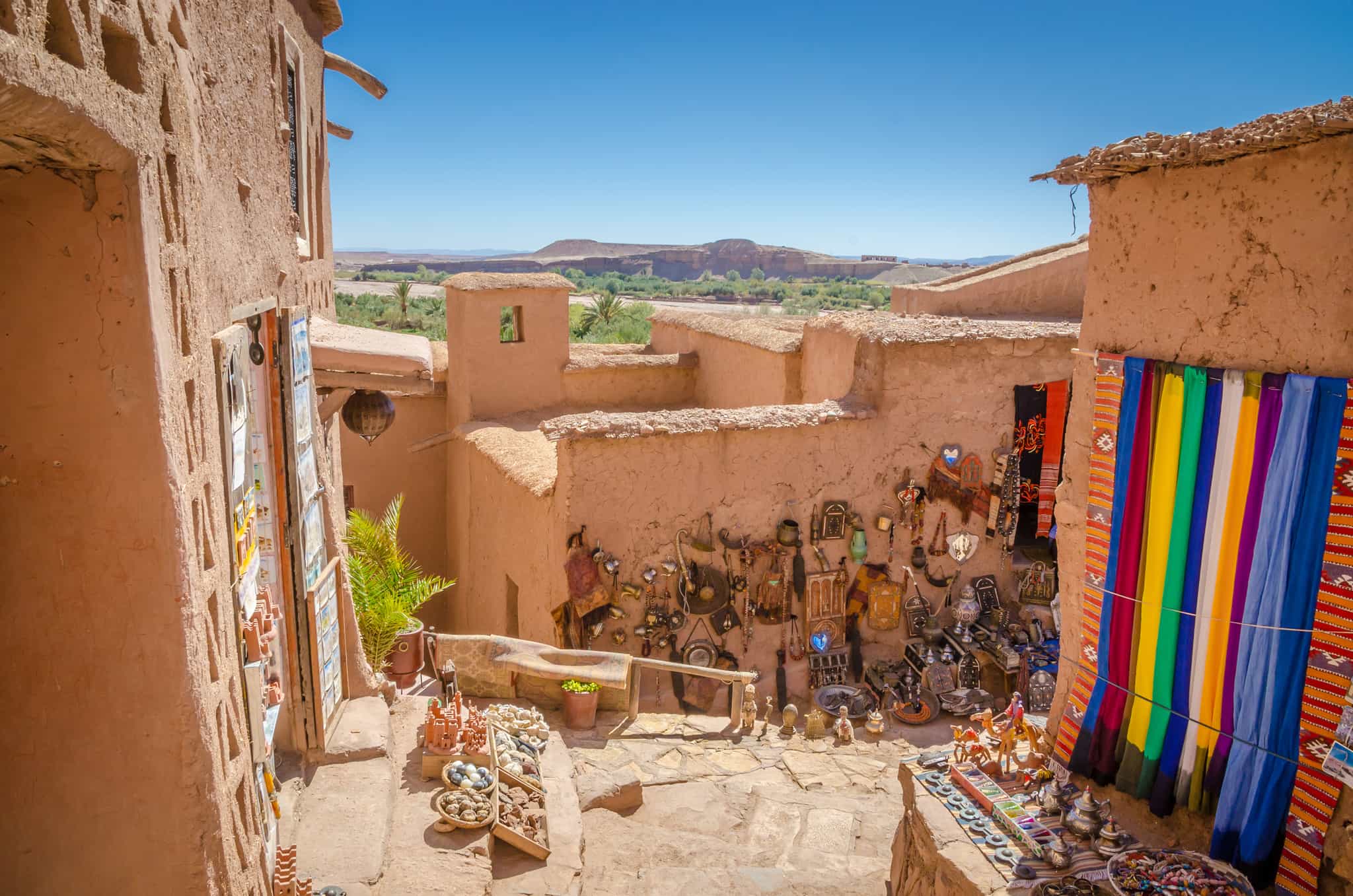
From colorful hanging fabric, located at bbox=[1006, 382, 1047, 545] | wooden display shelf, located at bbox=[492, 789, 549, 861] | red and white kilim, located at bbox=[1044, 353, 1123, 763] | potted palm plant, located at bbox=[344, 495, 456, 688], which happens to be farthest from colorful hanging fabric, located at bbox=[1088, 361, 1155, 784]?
potted palm plant, located at bbox=[344, 495, 456, 688]

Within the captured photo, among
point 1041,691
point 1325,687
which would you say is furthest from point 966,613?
point 1325,687

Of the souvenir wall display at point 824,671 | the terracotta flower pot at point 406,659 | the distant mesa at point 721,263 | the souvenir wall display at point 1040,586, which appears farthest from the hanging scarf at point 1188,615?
the distant mesa at point 721,263

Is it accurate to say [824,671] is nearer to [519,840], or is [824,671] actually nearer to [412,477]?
[519,840]

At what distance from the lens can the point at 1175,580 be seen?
16.9 feet

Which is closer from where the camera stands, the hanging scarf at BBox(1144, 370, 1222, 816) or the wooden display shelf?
the hanging scarf at BBox(1144, 370, 1222, 816)

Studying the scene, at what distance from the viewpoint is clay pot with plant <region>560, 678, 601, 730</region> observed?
307 inches

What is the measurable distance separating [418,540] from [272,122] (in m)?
9.48

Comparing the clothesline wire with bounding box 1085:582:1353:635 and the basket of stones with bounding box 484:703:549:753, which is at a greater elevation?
the clothesline wire with bounding box 1085:582:1353:635

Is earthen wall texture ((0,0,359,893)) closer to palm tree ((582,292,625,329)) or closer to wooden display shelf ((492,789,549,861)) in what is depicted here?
wooden display shelf ((492,789,549,861))

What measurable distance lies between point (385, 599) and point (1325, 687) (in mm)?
6931

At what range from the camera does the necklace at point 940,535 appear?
10.2 meters

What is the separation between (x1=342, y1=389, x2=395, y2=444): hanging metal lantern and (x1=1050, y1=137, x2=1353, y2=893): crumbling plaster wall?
4.99 meters

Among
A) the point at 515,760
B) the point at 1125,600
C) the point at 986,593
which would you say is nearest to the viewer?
the point at 1125,600

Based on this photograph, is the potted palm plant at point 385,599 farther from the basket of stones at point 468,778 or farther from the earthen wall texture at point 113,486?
the earthen wall texture at point 113,486
